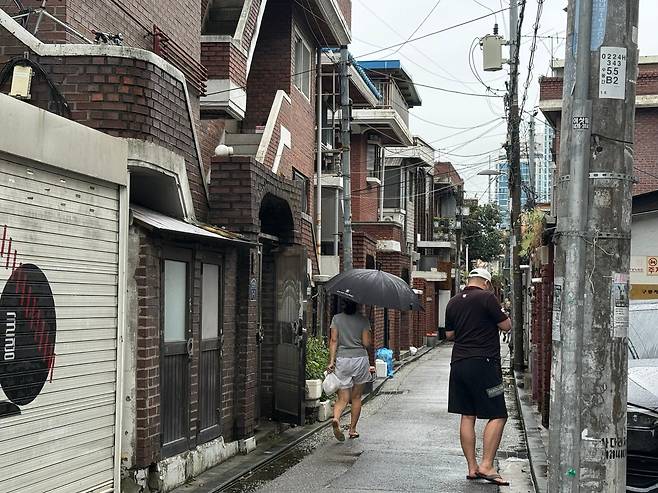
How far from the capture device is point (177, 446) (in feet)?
26.8

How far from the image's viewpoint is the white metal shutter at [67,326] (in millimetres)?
5422

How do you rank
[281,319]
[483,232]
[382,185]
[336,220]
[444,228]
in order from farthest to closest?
[483,232] < [444,228] < [382,185] < [336,220] < [281,319]

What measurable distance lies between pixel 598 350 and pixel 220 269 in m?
5.53

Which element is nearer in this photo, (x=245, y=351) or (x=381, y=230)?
(x=245, y=351)

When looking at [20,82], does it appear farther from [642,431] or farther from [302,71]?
[302,71]

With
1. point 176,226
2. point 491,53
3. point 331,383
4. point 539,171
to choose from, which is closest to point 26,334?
point 176,226

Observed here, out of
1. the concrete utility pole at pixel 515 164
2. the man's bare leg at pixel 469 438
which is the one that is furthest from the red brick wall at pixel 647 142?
the man's bare leg at pixel 469 438

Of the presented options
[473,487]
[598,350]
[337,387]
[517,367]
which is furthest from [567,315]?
[517,367]

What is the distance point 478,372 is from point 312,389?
4.71m

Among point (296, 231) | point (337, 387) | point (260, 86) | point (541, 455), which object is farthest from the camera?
point (260, 86)

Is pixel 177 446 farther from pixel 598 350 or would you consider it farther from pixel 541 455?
pixel 598 350

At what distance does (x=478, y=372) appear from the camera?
829 cm

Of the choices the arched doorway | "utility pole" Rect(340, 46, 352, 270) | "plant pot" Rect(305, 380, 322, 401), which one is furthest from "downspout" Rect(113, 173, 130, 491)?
"utility pole" Rect(340, 46, 352, 270)

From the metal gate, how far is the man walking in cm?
316
